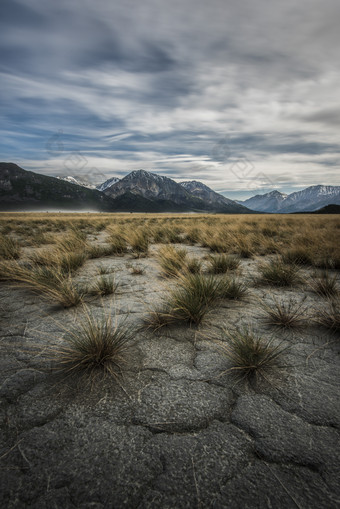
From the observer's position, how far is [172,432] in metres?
1.04

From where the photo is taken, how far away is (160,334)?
1901mm

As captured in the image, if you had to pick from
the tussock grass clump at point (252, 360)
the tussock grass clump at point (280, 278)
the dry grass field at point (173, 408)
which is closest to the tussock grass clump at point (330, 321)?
the dry grass field at point (173, 408)

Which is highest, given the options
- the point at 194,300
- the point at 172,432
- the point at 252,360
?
the point at 194,300

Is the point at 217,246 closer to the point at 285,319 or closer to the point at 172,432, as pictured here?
the point at 285,319

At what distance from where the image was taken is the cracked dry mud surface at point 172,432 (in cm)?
81

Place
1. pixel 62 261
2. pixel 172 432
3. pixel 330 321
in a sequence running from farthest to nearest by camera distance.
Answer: pixel 62 261
pixel 330 321
pixel 172 432

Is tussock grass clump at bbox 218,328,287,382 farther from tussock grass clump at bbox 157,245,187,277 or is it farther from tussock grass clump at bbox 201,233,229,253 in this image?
tussock grass clump at bbox 201,233,229,253

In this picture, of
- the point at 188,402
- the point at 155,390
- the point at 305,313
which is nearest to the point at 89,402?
the point at 155,390

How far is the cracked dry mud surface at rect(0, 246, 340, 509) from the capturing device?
2.65ft

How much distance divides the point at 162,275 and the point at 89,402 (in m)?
2.53

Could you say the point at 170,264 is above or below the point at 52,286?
above

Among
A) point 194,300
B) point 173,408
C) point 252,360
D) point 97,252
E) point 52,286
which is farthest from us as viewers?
point 97,252

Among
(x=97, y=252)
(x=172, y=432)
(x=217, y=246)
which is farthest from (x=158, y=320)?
(x=217, y=246)

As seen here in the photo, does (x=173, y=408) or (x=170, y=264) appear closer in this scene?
(x=173, y=408)
